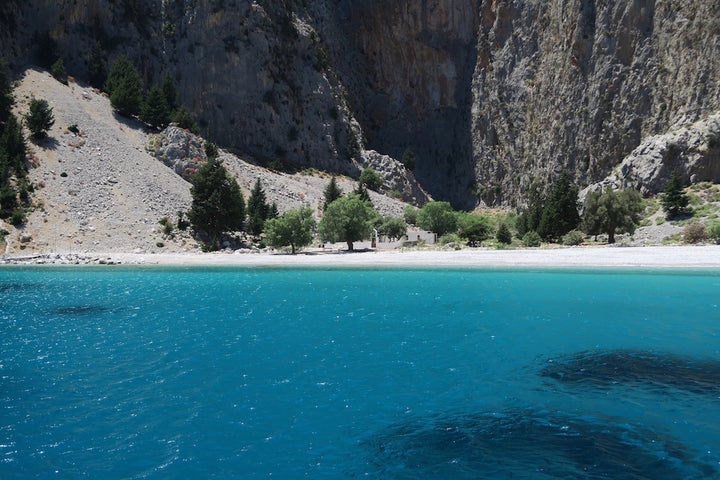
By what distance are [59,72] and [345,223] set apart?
59.2 meters

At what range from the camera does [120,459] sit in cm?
1026

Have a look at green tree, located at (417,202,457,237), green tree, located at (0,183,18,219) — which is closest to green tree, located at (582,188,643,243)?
green tree, located at (417,202,457,237)

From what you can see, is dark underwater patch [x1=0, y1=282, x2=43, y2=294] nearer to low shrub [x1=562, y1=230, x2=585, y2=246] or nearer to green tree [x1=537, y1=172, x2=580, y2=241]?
low shrub [x1=562, y1=230, x2=585, y2=246]

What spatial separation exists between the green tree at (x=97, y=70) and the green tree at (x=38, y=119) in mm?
20941

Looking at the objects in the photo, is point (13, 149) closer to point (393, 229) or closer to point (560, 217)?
point (393, 229)

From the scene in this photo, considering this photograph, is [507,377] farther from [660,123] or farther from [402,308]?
[660,123]

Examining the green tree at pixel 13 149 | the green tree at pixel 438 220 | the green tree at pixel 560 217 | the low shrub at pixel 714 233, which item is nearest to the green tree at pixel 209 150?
the green tree at pixel 13 149

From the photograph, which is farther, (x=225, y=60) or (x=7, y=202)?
(x=225, y=60)

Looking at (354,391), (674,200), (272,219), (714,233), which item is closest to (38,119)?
(272,219)

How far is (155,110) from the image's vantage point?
90.6 meters

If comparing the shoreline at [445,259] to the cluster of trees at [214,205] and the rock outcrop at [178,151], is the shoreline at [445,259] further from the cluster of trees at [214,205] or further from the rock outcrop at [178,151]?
the rock outcrop at [178,151]

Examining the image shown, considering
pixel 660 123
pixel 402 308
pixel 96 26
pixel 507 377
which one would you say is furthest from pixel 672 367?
pixel 96 26

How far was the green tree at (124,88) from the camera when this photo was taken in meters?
90.0

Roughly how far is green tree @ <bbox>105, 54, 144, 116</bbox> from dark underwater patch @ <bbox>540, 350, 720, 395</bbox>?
3506 inches
